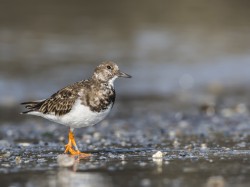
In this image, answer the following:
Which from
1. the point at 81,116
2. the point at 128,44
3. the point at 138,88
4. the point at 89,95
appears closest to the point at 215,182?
the point at 81,116

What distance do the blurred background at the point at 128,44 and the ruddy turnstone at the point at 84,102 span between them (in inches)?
196

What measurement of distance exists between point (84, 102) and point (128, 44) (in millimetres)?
11719

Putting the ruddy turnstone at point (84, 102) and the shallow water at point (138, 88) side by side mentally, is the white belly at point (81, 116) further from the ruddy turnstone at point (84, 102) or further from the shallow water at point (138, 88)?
the shallow water at point (138, 88)

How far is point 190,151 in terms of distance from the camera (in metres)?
8.50

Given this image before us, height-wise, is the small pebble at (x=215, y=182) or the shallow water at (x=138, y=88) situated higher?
the shallow water at (x=138, y=88)

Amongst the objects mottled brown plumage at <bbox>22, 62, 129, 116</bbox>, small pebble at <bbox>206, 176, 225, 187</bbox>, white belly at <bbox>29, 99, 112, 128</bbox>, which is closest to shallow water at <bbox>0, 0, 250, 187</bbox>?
small pebble at <bbox>206, 176, 225, 187</bbox>

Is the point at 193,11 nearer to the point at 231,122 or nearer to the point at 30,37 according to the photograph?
the point at 30,37

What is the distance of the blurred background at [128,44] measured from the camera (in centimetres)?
1605

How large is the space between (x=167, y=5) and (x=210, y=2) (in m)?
2.03

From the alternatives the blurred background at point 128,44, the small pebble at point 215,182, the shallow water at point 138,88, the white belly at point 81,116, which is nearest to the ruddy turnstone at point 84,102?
the white belly at point 81,116

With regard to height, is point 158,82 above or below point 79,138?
above

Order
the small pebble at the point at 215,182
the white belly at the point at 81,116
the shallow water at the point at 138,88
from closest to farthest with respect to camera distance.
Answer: the small pebble at the point at 215,182 < the shallow water at the point at 138,88 < the white belly at the point at 81,116

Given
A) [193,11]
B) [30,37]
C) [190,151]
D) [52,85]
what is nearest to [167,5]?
[193,11]

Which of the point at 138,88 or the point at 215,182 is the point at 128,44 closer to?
the point at 138,88
